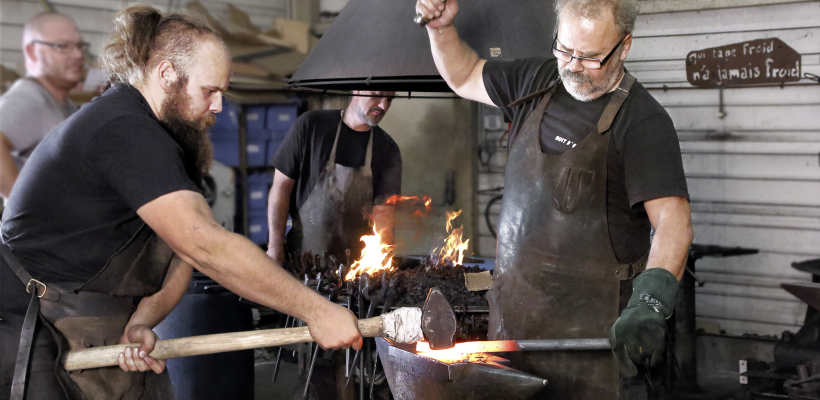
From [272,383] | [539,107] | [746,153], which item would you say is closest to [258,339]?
[539,107]


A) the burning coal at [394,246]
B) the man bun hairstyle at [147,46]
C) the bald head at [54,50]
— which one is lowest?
the burning coal at [394,246]

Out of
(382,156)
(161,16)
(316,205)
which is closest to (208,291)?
(316,205)

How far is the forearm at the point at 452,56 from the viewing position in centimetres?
285

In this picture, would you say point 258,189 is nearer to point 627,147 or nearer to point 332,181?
point 332,181

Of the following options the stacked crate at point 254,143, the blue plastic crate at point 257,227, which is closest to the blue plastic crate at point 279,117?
the stacked crate at point 254,143

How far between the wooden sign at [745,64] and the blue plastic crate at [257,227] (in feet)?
13.9

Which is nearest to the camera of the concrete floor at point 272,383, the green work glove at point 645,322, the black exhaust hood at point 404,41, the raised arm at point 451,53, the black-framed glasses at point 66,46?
the black-framed glasses at point 66,46

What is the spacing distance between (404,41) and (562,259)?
1.54m

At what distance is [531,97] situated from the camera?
8.90 feet

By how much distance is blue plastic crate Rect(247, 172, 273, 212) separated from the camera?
746 cm

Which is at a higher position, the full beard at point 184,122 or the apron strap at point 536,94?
the apron strap at point 536,94

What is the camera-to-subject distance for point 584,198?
8.28 feet

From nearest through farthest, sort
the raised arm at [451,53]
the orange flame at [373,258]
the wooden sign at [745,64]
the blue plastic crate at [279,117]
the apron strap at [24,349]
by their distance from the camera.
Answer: the apron strap at [24,349], the raised arm at [451,53], the orange flame at [373,258], the wooden sign at [745,64], the blue plastic crate at [279,117]

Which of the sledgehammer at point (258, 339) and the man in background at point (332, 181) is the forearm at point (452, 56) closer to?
the sledgehammer at point (258, 339)
